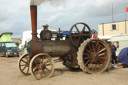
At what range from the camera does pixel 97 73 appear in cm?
684

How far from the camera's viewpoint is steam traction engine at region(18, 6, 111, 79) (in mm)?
6534

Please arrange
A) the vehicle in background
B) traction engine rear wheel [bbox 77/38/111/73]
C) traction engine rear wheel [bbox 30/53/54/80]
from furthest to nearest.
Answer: the vehicle in background, traction engine rear wheel [bbox 77/38/111/73], traction engine rear wheel [bbox 30/53/54/80]

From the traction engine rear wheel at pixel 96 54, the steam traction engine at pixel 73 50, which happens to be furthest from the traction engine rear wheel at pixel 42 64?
the traction engine rear wheel at pixel 96 54

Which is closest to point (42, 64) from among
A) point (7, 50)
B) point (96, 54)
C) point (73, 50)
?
point (73, 50)

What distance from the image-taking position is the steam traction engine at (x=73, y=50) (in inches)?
257

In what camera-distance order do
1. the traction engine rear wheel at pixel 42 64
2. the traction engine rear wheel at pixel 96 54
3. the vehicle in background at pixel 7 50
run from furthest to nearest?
the vehicle in background at pixel 7 50
the traction engine rear wheel at pixel 96 54
the traction engine rear wheel at pixel 42 64

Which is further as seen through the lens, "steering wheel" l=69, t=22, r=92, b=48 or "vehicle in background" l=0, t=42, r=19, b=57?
"vehicle in background" l=0, t=42, r=19, b=57

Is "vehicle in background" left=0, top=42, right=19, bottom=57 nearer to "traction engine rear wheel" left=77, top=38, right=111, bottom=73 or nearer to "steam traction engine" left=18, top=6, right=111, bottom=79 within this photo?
"steam traction engine" left=18, top=6, right=111, bottom=79

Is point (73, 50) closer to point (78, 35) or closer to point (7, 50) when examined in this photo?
point (78, 35)

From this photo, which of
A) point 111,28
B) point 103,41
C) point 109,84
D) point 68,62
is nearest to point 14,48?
point 68,62

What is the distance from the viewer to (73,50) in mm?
7258

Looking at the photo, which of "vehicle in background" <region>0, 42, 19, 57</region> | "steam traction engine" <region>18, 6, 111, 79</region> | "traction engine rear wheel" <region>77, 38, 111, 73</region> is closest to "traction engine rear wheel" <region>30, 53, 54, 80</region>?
"steam traction engine" <region>18, 6, 111, 79</region>

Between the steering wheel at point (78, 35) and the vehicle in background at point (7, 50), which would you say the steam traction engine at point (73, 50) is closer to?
the steering wheel at point (78, 35)

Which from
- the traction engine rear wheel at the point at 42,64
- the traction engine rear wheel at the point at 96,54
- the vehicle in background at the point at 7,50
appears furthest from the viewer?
the vehicle in background at the point at 7,50
